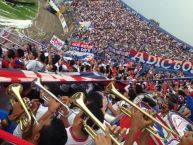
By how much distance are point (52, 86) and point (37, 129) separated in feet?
12.0

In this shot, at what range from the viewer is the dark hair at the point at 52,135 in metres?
3.39

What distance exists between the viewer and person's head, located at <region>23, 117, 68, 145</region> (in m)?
3.40

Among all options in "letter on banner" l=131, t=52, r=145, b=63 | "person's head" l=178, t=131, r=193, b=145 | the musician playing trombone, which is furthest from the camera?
"letter on banner" l=131, t=52, r=145, b=63

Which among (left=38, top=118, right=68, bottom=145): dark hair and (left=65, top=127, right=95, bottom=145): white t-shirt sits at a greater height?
(left=38, top=118, right=68, bottom=145): dark hair

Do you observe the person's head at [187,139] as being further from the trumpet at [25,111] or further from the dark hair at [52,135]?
the trumpet at [25,111]

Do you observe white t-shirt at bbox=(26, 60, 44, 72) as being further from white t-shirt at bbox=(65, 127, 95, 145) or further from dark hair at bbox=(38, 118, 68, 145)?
dark hair at bbox=(38, 118, 68, 145)

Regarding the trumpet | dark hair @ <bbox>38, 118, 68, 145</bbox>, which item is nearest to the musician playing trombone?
dark hair @ <bbox>38, 118, 68, 145</bbox>

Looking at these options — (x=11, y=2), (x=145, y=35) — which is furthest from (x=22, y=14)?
(x=145, y=35)

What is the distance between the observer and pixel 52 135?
340 cm

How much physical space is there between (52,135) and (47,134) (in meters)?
0.04

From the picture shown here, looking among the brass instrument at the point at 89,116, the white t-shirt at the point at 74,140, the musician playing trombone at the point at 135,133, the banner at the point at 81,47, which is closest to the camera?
the musician playing trombone at the point at 135,133

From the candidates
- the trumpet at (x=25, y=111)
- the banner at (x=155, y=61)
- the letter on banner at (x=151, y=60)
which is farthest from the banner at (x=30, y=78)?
the letter on banner at (x=151, y=60)

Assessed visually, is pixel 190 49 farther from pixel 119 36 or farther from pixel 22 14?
pixel 22 14

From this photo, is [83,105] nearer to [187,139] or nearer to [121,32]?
[187,139]
